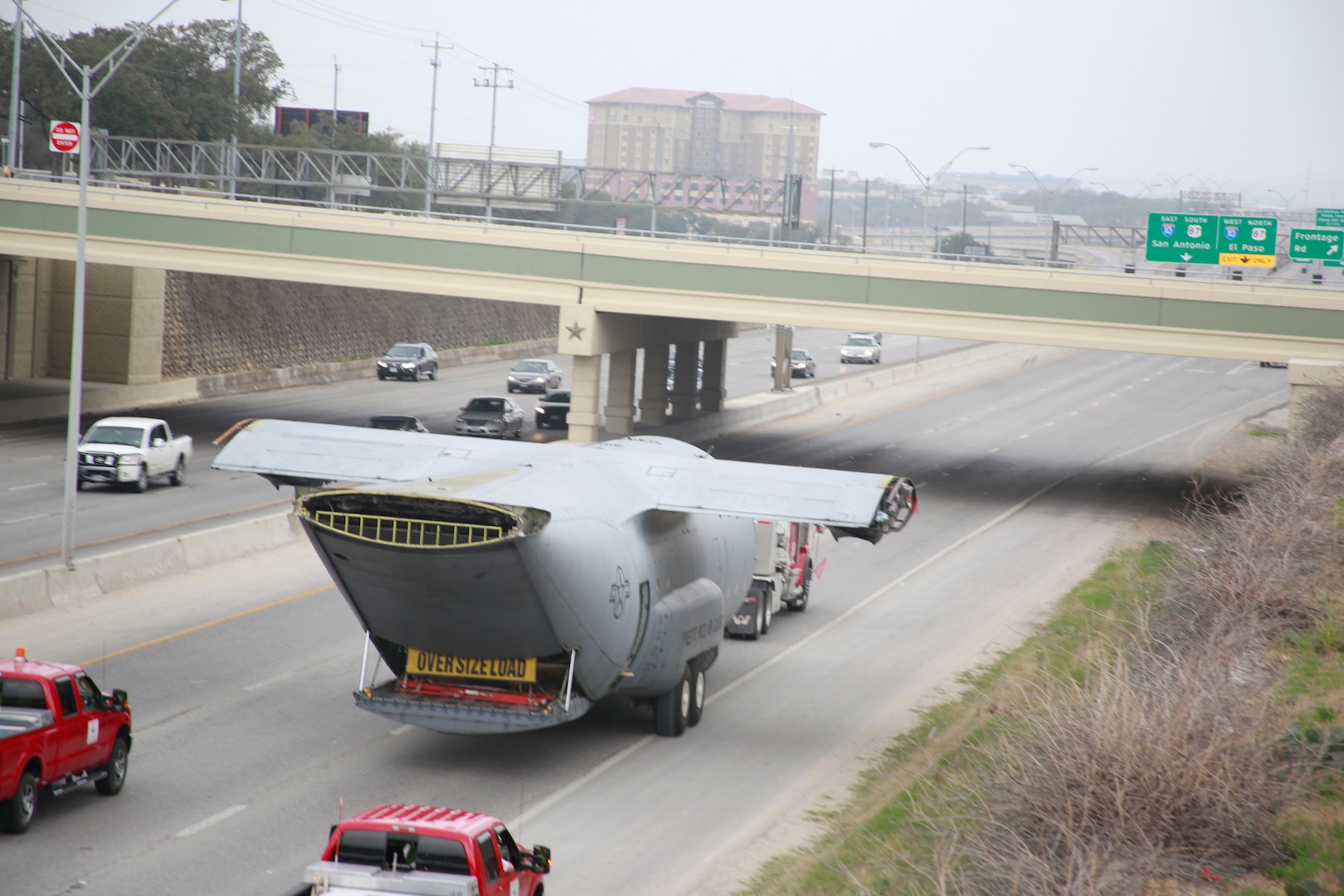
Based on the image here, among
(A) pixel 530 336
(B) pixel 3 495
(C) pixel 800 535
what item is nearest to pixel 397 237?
(B) pixel 3 495

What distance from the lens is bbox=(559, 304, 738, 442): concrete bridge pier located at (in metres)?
45.5

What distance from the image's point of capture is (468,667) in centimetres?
1600

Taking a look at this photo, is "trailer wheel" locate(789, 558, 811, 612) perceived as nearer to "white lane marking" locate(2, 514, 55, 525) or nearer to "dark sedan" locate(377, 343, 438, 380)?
"white lane marking" locate(2, 514, 55, 525)

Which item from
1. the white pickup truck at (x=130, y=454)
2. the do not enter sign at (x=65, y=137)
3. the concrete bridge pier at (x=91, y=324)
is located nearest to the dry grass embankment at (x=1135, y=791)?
the do not enter sign at (x=65, y=137)

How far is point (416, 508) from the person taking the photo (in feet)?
46.3

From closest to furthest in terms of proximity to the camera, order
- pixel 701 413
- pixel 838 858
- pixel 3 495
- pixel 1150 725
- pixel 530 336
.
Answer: pixel 1150 725, pixel 838 858, pixel 3 495, pixel 701 413, pixel 530 336

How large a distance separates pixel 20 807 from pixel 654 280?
110 ft

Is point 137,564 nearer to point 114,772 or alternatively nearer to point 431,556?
point 114,772

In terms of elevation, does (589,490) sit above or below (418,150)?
below

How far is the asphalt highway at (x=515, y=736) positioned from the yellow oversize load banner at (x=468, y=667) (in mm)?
1389

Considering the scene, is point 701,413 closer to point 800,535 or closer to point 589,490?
point 800,535

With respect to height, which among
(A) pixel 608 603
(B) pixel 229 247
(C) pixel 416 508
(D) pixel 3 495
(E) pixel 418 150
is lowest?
(D) pixel 3 495

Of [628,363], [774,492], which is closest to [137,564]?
[774,492]

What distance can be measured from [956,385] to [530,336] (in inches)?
1229
